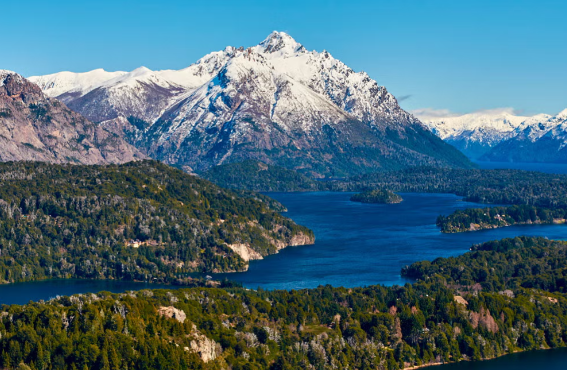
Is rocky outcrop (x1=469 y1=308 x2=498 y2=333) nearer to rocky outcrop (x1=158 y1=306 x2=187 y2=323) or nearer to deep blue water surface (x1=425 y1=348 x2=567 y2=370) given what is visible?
deep blue water surface (x1=425 y1=348 x2=567 y2=370)

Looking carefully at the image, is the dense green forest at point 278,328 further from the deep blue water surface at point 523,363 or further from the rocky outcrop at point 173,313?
the deep blue water surface at point 523,363

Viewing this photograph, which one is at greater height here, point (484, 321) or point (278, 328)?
point (278, 328)

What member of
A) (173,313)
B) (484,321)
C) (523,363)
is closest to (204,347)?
(173,313)

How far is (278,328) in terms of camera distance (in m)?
166

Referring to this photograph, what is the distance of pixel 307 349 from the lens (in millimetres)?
155250

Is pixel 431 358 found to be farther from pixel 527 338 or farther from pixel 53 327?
pixel 53 327

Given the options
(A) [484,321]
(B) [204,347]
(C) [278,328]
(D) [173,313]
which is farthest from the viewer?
(A) [484,321]

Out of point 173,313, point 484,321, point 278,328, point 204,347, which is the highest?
point 173,313

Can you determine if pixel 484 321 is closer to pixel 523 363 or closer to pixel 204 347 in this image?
pixel 523 363

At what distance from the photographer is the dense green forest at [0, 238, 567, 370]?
140375 mm

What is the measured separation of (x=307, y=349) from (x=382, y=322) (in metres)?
21.8

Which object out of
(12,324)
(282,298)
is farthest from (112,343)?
(282,298)

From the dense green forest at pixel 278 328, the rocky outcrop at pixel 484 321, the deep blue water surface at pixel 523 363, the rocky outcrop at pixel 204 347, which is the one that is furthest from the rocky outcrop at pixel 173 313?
the rocky outcrop at pixel 484 321

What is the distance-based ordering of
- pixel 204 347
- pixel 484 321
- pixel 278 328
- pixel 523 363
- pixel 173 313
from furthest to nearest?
pixel 484 321 < pixel 523 363 < pixel 278 328 < pixel 173 313 < pixel 204 347
